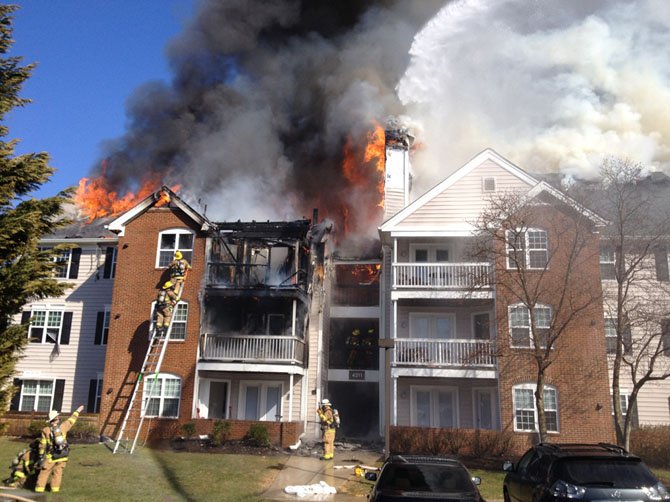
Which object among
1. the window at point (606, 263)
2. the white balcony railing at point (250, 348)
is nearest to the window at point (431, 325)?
the white balcony railing at point (250, 348)

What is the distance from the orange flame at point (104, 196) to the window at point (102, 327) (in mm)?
13590

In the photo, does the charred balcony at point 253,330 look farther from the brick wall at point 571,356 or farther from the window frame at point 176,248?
the brick wall at point 571,356

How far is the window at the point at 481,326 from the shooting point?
21.9 meters

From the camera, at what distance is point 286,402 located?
22891mm

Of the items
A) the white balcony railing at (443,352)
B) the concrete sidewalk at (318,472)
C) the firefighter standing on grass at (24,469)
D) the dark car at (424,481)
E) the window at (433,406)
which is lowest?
the concrete sidewalk at (318,472)

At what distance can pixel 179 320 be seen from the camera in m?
22.4

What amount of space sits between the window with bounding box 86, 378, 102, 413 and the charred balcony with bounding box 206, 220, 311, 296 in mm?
6689

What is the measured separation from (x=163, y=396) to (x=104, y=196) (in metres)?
23.9

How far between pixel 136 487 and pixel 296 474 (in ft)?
13.9

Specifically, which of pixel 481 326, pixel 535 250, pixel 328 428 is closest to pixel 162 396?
pixel 328 428

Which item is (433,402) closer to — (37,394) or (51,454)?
(51,454)

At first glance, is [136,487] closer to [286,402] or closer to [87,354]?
[286,402]

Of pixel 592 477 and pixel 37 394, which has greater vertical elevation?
pixel 37 394

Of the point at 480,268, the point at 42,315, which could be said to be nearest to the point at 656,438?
the point at 480,268
